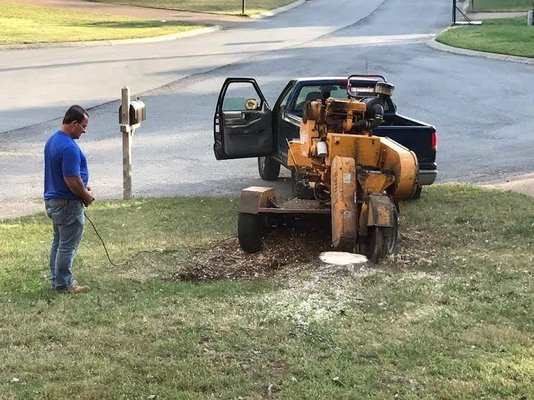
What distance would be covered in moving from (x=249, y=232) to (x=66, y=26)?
31233 millimetres

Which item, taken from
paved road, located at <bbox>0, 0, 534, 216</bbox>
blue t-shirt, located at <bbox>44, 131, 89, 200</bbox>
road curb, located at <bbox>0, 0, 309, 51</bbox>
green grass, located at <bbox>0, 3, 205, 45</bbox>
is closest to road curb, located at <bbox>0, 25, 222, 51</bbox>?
road curb, located at <bbox>0, 0, 309, 51</bbox>

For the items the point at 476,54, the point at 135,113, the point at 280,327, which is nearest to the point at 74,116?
the point at 280,327

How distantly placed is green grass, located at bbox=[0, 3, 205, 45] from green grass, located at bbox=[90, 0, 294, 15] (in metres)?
8.25

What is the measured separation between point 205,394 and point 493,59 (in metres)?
26.5

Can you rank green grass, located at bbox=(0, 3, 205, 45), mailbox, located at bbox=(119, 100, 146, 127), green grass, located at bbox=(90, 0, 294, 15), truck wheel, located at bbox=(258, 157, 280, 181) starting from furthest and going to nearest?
1. green grass, located at bbox=(90, 0, 294, 15)
2. green grass, located at bbox=(0, 3, 205, 45)
3. truck wheel, located at bbox=(258, 157, 280, 181)
4. mailbox, located at bbox=(119, 100, 146, 127)

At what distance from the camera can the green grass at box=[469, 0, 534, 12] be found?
50.0 m

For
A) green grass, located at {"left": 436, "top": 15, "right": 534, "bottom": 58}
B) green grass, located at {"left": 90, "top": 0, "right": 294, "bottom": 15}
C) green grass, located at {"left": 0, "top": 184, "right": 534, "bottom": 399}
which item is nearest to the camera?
green grass, located at {"left": 0, "top": 184, "right": 534, "bottom": 399}

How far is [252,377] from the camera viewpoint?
5234mm

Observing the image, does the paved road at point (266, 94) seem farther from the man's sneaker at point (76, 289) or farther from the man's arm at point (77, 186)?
the man's arm at point (77, 186)

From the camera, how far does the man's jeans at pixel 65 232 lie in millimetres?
7012

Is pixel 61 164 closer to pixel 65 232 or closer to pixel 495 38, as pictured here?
pixel 65 232

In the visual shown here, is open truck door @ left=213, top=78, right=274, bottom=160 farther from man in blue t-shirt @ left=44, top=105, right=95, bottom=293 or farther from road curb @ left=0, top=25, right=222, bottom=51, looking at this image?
road curb @ left=0, top=25, right=222, bottom=51

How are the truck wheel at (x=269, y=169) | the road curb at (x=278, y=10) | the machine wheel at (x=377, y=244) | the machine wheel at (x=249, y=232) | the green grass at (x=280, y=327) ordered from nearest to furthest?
the green grass at (x=280, y=327) → the machine wheel at (x=377, y=244) → the machine wheel at (x=249, y=232) → the truck wheel at (x=269, y=169) → the road curb at (x=278, y=10)

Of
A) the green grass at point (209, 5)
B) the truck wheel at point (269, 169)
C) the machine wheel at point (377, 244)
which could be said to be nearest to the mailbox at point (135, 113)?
the truck wheel at point (269, 169)
